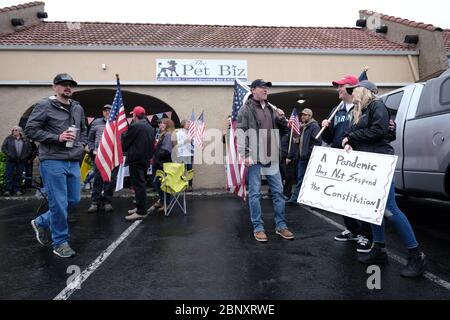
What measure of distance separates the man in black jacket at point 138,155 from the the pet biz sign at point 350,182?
3404mm

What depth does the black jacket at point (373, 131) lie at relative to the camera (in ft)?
10.6

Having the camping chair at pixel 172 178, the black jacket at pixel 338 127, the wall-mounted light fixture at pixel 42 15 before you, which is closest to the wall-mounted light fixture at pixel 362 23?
the camping chair at pixel 172 178

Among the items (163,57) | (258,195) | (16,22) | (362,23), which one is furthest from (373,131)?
(362,23)

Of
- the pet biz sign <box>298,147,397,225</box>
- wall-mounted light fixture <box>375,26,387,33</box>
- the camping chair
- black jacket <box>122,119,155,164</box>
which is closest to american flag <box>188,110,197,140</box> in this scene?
the camping chair

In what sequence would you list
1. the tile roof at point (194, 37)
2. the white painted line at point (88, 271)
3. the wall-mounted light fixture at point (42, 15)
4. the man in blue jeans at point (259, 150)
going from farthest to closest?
the wall-mounted light fixture at point (42, 15) → the tile roof at point (194, 37) → the man in blue jeans at point (259, 150) → the white painted line at point (88, 271)

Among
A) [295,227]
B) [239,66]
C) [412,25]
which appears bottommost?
[295,227]

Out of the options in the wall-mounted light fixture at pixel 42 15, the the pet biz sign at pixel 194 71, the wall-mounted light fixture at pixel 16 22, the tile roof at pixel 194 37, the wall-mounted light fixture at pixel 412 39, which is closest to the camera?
the the pet biz sign at pixel 194 71

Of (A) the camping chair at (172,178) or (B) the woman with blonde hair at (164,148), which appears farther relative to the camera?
(B) the woman with blonde hair at (164,148)

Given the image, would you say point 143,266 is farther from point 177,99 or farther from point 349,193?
point 177,99

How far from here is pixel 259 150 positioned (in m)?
4.32

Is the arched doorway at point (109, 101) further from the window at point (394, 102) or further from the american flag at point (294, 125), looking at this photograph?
the window at point (394, 102)
